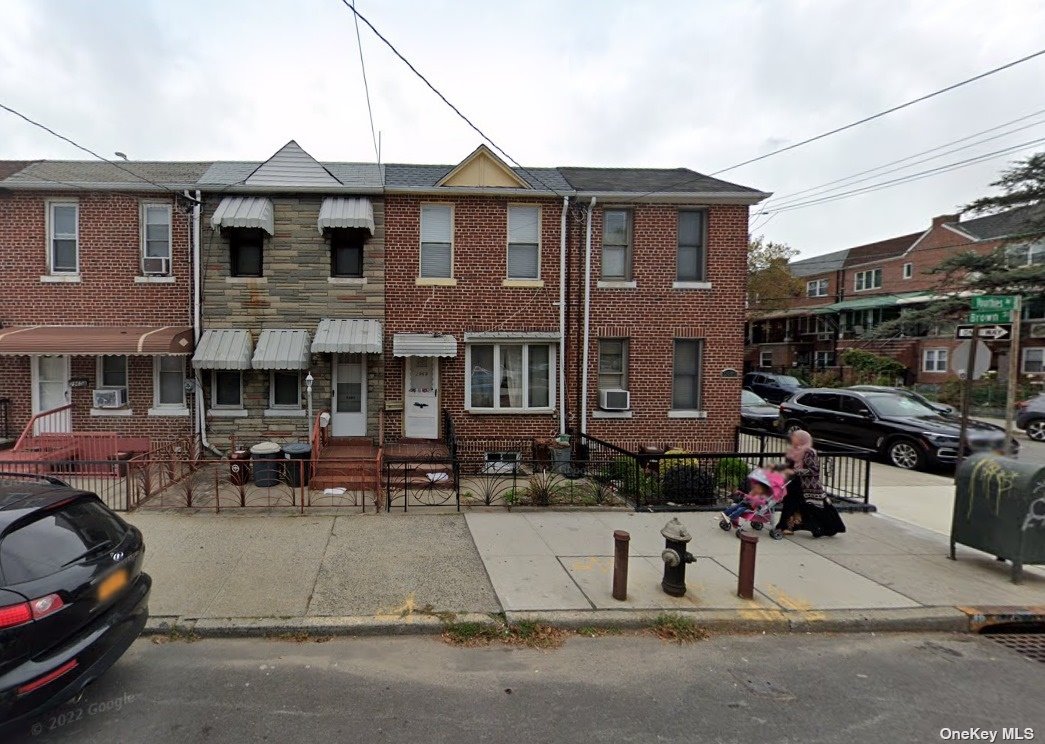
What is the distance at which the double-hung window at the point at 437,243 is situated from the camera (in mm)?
10719

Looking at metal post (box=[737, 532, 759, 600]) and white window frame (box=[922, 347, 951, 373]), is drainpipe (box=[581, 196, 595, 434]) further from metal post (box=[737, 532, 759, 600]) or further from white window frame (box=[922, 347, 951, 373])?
white window frame (box=[922, 347, 951, 373])

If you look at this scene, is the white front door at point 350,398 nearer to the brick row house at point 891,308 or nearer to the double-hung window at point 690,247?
the double-hung window at point 690,247

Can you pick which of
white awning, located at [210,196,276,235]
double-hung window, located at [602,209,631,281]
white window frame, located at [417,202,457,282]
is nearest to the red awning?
white awning, located at [210,196,276,235]

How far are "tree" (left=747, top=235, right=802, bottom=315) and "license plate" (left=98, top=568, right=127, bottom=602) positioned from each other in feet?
112

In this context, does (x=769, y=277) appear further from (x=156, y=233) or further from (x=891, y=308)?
(x=156, y=233)

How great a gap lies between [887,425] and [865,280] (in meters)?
32.3

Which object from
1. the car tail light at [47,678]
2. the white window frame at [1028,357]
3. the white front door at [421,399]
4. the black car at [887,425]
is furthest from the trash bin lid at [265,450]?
the white window frame at [1028,357]

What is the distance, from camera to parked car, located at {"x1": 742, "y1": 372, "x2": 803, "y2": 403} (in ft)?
74.4

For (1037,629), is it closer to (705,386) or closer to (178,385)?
(705,386)

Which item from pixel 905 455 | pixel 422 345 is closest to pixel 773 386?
pixel 905 455

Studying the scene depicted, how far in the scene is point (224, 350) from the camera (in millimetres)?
9727

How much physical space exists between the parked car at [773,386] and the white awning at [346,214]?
19492 millimetres

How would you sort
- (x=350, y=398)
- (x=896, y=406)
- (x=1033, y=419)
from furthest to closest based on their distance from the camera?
1. (x=1033, y=419)
2. (x=896, y=406)
3. (x=350, y=398)

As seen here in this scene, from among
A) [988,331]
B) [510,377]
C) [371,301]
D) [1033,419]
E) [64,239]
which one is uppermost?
[64,239]
